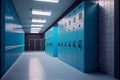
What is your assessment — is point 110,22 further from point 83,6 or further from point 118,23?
point 83,6

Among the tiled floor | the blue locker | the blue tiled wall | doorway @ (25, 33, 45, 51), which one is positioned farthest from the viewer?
doorway @ (25, 33, 45, 51)

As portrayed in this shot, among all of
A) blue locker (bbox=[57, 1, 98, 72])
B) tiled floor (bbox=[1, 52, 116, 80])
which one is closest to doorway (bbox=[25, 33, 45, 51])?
tiled floor (bbox=[1, 52, 116, 80])

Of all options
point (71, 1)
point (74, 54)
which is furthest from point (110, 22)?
point (71, 1)

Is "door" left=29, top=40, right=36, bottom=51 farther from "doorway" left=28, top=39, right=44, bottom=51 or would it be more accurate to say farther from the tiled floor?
the tiled floor

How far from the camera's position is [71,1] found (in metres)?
6.80

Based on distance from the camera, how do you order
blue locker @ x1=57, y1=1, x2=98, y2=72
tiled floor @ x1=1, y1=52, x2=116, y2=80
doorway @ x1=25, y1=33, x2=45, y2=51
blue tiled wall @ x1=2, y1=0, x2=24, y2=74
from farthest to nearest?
doorway @ x1=25, y1=33, x2=45, y2=51, blue locker @ x1=57, y1=1, x2=98, y2=72, blue tiled wall @ x1=2, y1=0, x2=24, y2=74, tiled floor @ x1=1, y1=52, x2=116, y2=80

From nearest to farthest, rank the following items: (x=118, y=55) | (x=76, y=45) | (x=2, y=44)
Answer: (x=118, y=55) < (x=2, y=44) < (x=76, y=45)

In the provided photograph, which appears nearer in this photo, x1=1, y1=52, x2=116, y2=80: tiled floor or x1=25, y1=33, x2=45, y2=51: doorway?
x1=1, y1=52, x2=116, y2=80: tiled floor

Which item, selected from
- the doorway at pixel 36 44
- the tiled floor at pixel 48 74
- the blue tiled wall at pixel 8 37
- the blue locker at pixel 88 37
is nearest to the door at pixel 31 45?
the doorway at pixel 36 44

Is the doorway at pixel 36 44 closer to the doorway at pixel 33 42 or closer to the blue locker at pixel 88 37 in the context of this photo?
the doorway at pixel 33 42

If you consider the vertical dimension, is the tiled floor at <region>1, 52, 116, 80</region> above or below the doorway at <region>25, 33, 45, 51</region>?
below

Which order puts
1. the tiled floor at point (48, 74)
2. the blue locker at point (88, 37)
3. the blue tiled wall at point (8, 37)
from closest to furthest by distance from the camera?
the tiled floor at point (48, 74) → the blue tiled wall at point (8, 37) → the blue locker at point (88, 37)

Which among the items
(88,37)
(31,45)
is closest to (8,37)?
(88,37)

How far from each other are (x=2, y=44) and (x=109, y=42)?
3382 millimetres
